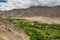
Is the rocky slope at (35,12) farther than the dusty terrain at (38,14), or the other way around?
the rocky slope at (35,12)

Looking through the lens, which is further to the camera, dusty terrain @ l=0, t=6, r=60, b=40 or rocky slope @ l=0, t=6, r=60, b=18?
rocky slope @ l=0, t=6, r=60, b=18

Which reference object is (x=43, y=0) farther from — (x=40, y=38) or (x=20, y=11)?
(x=40, y=38)

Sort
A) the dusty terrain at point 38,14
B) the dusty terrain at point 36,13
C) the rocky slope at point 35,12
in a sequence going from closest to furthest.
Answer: the dusty terrain at point 38,14, the dusty terrain at point 36,13, the rocky slope at point 35,12

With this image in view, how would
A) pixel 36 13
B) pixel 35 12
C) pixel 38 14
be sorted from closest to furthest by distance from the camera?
pixel 38 14 → pixel 36 13 → pixel 35 12

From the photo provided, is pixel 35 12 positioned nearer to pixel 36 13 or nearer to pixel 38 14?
pixel 36 13

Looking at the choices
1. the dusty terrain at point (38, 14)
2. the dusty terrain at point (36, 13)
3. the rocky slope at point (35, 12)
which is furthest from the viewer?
the rocky slope at point (35, 12)

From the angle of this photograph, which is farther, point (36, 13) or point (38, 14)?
point (36, 13)

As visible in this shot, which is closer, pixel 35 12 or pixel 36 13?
pixel 36 13

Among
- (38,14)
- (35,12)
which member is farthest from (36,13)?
(38,14)

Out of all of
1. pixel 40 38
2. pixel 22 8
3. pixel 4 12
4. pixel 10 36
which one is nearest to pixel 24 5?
pixel 22 8

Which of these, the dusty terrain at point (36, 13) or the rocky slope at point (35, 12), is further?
the rocky slope at point (35, 12)

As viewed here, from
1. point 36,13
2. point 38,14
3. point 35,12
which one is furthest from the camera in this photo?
point 35,12
